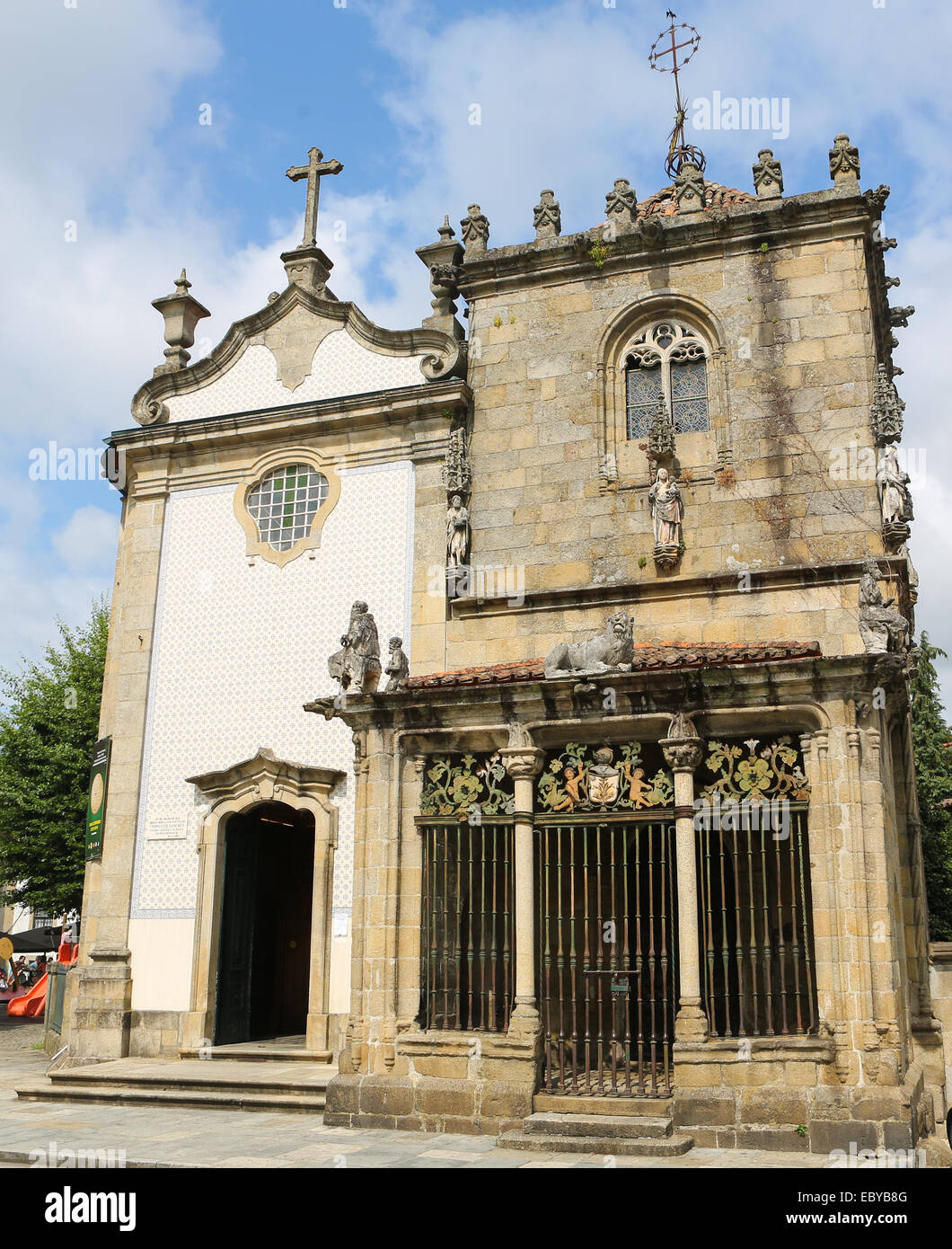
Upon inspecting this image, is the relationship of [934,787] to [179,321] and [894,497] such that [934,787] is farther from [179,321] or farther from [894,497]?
[179,321]

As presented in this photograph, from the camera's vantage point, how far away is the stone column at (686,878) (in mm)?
9781

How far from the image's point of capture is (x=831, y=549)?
509 inches

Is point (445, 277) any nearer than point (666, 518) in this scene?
No

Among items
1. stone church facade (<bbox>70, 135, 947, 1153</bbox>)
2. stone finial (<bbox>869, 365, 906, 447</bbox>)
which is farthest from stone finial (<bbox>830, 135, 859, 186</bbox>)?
stone finial (<bbox>869, 365, 906, 447</bbox>)

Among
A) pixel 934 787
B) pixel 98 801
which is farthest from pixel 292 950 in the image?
pixel 934 787

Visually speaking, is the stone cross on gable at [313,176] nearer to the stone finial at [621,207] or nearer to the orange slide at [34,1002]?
the stone finial at [621,207]

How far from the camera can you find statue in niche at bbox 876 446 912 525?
12.6 m

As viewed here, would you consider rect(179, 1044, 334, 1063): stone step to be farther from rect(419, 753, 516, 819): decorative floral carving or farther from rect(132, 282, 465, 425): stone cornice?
rect(132, 282, 465, 425): stone cornice

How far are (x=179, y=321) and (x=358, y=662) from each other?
8137 mm

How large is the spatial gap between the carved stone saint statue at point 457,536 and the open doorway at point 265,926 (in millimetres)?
3780

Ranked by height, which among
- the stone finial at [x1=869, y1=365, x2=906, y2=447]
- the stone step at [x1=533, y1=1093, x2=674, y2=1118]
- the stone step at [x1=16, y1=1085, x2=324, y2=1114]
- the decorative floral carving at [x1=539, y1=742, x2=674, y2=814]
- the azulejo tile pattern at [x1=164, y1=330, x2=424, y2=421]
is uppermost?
the azulejo tile pattern at [x1=164, y1=330, x2=424, y2=421]

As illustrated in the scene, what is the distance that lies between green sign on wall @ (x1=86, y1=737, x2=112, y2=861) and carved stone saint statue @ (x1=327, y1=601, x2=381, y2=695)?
17.5 ft

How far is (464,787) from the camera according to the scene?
1110 cm
